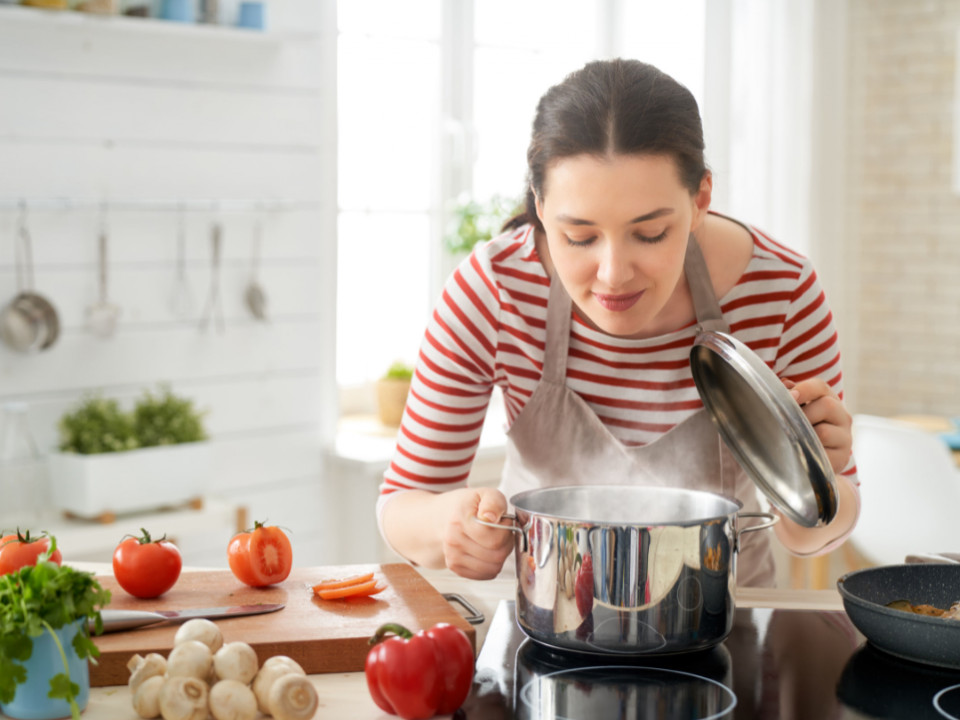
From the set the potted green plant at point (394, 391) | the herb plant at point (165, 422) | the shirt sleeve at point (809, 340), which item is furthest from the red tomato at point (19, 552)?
the potted green plant at point (394, 391)

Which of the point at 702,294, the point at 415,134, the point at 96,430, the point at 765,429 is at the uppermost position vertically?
the point at 415,134

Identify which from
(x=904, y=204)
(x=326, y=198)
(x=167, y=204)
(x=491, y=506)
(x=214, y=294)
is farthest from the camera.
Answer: (x=904, y=204)

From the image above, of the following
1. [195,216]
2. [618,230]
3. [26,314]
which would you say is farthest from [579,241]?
[195,216]

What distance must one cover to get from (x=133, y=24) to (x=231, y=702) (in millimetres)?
1942

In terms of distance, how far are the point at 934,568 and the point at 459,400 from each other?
594mm

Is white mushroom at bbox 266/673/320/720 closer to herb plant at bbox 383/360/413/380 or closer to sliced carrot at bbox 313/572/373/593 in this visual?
sliced carrot at bbox 313/572/373/593

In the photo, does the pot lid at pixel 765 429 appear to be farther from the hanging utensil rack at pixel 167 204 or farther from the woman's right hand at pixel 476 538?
the hanging utensil rack at pixel 167 204

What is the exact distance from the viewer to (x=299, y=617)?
1.12 m

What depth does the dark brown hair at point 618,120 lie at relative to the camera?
3.99 ft

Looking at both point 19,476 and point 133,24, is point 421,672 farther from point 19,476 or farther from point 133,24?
point 133,24

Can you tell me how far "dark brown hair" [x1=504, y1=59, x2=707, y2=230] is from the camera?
3.99ft

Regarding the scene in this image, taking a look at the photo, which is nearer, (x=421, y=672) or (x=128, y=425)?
(x=421, y=672)

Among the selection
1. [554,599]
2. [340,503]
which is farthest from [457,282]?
[340,503]

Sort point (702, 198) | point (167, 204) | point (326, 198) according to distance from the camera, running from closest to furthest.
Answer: point (702, 198) → point (167, 204) → point (326, 198)
